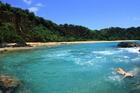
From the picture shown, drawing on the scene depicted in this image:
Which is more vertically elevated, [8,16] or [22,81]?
[8,16]

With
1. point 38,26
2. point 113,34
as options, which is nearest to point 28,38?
point 38,26

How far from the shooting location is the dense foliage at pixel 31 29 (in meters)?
95.0

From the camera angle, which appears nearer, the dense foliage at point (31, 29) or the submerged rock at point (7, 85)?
the submerged rock at point (7, 85)

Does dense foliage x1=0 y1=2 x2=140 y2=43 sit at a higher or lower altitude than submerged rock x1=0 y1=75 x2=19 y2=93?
higher

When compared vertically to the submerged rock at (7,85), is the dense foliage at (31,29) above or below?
above

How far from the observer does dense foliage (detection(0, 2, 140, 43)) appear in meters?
95.0

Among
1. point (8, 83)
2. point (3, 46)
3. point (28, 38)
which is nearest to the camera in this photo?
point (8, 83)

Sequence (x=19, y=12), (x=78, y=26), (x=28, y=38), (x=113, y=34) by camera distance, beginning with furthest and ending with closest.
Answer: (x=113, y=34), (x=78, y=26), (x=19, y=12), (x=28, y=38)

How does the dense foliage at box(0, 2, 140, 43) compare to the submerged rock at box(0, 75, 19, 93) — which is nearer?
the submerged rock at box(0, 75, 19, 93)

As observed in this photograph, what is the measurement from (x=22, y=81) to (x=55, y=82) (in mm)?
2639

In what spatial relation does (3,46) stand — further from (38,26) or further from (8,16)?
(38,26)

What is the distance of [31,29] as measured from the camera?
121125mm

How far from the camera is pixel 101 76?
27.4 metres

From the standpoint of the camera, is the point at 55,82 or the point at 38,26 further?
the point at 38,26
